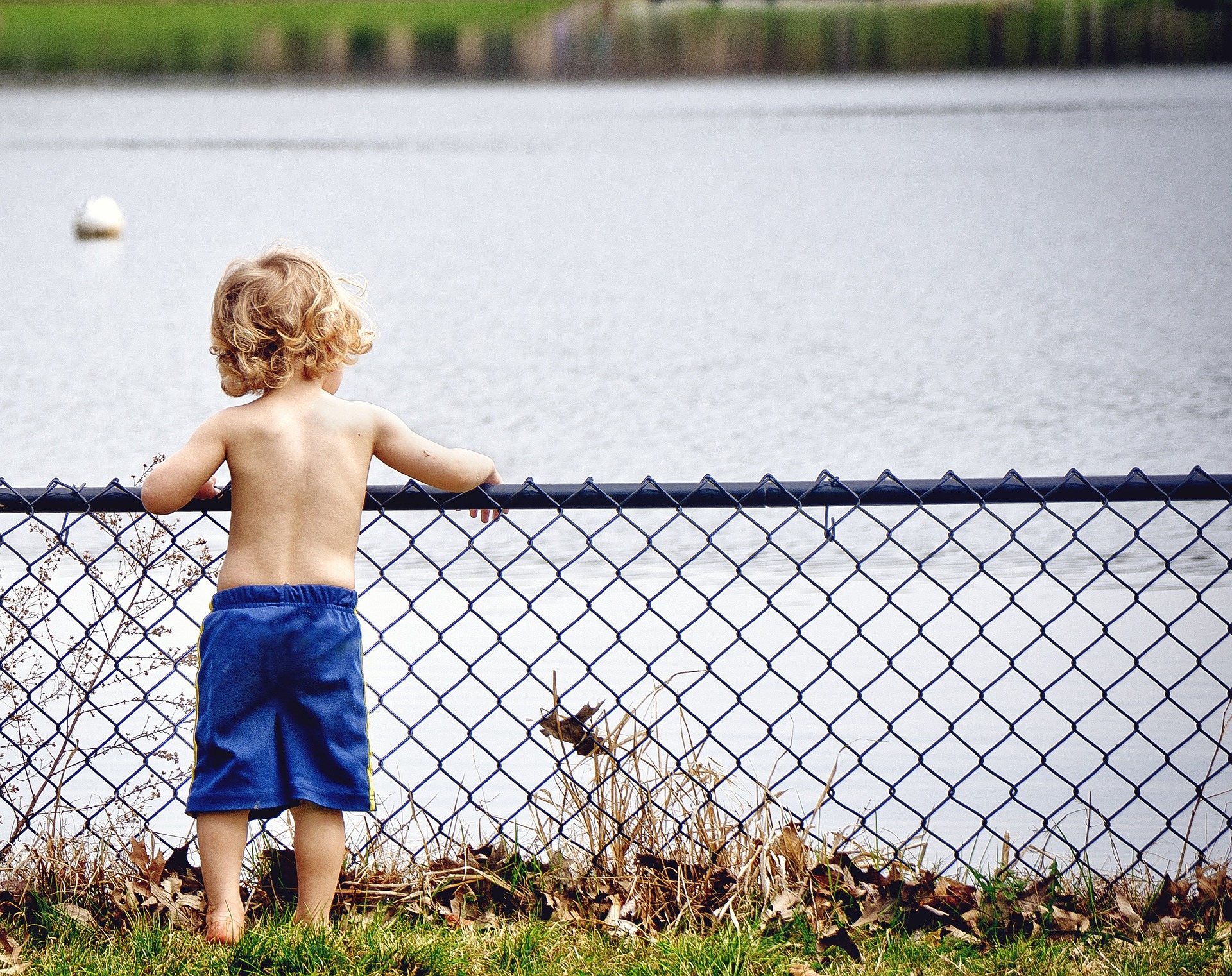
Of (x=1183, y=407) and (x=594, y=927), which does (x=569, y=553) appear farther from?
(x=1183, y=407)

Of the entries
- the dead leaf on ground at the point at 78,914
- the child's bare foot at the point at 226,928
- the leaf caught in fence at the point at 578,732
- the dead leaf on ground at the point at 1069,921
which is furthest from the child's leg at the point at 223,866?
the dead leaf on ground at the point at 1069,921

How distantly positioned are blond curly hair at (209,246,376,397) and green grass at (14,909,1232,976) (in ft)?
3.07

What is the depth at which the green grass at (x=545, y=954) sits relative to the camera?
2574mm

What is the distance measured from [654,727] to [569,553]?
2.97m

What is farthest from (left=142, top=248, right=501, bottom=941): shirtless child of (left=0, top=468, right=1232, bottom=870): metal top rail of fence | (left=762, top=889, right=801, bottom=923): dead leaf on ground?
(left=762, top=889, right=801, bottom=923): dead leaf on ground

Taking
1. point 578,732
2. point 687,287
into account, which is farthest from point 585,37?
point 578,732

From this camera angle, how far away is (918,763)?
10.2 feet

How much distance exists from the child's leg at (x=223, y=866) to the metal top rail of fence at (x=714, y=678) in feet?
1.06

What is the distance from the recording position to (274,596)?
8.33 feet

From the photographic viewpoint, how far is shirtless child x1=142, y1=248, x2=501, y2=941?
2.52 metres

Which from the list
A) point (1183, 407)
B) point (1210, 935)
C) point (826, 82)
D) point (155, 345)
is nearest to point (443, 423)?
point (155, 345)

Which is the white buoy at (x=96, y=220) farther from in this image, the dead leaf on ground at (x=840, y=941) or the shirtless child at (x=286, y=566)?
the dead leaf on ground at (x=840, y=941)

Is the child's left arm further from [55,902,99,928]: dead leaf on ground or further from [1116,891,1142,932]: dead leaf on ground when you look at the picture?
[1116,891,1142,932]: dead leaf on ground

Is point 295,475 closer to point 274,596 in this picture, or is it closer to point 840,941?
point 274,596
